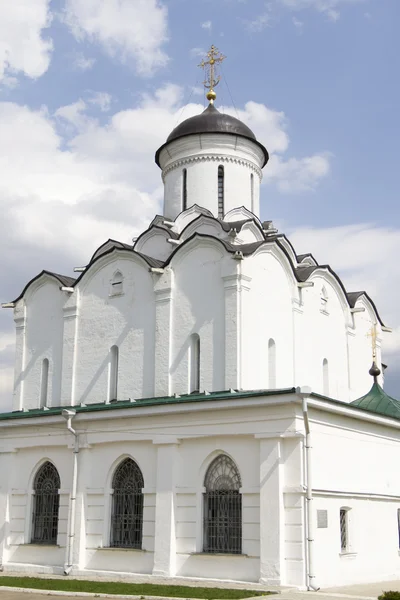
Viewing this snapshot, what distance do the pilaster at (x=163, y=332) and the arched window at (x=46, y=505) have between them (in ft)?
9.67

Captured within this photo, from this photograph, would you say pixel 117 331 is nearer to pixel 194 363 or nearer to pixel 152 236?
pixel 194 363

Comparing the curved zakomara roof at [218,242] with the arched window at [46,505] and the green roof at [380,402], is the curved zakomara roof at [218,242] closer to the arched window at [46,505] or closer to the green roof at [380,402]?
the green roof at [380,402]

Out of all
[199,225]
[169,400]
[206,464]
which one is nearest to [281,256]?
[199,225]

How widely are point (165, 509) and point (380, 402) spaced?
257 inches

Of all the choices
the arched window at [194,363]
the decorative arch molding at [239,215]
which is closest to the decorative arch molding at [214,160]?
the decorative arch molding at [239,215]

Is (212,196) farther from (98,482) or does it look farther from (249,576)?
(249,576)

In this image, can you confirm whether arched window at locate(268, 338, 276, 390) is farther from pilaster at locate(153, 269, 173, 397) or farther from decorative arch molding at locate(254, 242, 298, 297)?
pilaster at locate(153, 269, 173, 397)

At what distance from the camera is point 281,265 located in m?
18.1

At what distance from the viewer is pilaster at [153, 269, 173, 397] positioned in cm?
1708

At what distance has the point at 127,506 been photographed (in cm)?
1524

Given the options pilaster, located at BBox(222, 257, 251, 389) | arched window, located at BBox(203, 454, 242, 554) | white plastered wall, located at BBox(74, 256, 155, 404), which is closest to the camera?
arched window, located at BBox(203, 454, 242, 554)

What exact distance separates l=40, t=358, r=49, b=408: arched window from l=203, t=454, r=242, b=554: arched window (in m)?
6.56

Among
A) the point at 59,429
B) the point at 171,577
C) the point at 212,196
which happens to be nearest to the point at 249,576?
the point at 171,577

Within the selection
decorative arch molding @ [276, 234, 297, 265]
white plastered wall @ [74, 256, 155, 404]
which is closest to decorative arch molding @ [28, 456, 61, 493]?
white plastered wall @ [74, 256, 155, 404]
